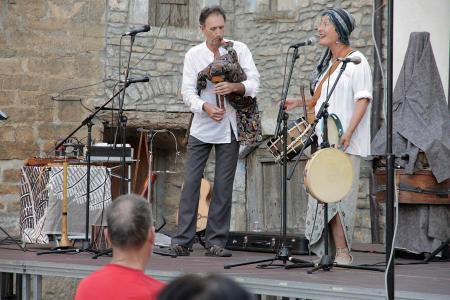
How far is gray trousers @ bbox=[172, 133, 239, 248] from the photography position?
7441 millimetres

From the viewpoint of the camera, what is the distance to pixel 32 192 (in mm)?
9609

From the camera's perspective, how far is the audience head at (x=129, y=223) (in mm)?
3551

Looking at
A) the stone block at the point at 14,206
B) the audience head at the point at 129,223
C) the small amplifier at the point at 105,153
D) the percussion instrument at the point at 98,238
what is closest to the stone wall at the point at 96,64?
the stone block at the point at 14,206

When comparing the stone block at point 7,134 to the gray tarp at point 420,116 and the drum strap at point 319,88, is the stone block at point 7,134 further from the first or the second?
the drum strap at point 319,88

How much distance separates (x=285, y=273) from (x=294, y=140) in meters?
0.94

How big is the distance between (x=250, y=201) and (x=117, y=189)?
1988mm

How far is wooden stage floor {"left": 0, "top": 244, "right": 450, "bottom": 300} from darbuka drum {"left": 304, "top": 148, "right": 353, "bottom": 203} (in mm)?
478

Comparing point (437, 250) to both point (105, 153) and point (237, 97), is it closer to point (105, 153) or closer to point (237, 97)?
point (237, 97)

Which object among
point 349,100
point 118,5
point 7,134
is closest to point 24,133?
point 7,134

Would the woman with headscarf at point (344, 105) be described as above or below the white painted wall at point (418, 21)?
below

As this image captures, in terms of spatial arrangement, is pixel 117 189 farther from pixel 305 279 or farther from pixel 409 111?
pixel 305 279

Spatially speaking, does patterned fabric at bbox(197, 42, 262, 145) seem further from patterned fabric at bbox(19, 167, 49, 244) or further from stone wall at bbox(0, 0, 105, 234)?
stone wall at bbox(0, 0, 105, 234)

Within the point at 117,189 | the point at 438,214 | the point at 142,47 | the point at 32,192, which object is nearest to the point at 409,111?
the point at 438,214

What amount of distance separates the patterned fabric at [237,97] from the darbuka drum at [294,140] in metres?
0.62
